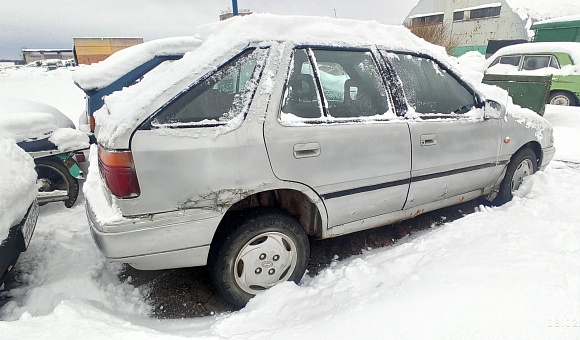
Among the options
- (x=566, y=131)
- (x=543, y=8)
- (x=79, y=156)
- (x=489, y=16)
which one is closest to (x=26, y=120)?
(x=79, y=156)

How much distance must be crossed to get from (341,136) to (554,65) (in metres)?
9.86

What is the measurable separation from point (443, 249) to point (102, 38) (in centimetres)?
3563

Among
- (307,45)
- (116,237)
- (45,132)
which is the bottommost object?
(116,237)

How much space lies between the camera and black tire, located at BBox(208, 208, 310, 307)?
6.79ft

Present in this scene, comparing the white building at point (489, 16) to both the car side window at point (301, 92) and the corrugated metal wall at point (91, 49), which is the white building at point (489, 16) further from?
the corrugated metal wall at point (91, 49)

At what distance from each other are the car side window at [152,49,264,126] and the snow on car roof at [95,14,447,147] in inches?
2.1

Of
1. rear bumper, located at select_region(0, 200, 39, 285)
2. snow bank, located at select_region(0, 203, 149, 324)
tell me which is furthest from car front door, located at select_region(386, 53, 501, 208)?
rear bumper, located at select_region(0, 200, 39, 285)

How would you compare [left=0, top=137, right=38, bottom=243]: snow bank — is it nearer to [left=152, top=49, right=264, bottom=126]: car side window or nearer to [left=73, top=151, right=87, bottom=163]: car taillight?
[left=152, top=49, right=264, bottom=126]: car side window

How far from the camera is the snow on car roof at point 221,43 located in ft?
5.82

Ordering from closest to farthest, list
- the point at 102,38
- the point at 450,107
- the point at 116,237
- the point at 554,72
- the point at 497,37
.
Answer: the point at 116,237 → the point at 450,107 → the point at 554,72 → the point at 497,37 → the point at 102,38

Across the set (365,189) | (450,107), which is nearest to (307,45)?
(365,189)

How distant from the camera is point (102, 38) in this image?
3011 centimetres

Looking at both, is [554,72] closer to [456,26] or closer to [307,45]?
[307,45]

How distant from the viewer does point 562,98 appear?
8781 millimetres
